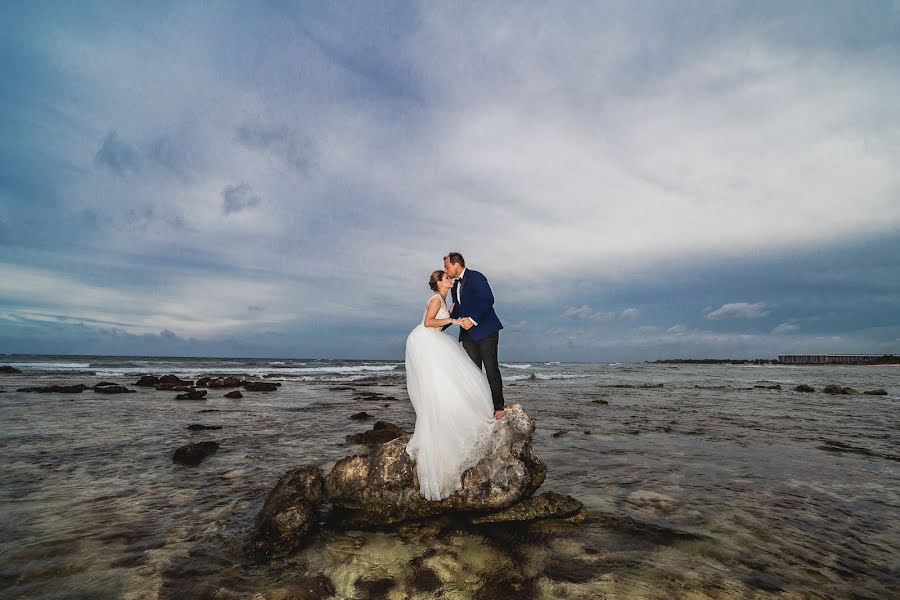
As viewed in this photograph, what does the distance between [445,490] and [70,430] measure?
1259 cm

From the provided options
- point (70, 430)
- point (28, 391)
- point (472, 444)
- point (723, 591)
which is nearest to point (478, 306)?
point (472, 444)

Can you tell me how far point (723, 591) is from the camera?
4.15 metres

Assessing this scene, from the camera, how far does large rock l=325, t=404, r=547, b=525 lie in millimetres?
6012

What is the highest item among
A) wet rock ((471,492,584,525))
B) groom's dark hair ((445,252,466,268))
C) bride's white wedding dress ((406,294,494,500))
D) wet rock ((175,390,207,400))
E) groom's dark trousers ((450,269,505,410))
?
groom's dark hair ((445,252,466,268))

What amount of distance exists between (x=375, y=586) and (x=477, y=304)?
443 centimetres

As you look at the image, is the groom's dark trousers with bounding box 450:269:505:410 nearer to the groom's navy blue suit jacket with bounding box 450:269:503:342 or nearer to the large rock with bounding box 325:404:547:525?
the groom's navy blue suit jacket with bounding box 450:269:503:342

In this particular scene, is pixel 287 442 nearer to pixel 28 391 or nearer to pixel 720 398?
A: pixel 28 391

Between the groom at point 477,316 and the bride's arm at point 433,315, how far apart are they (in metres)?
0.72

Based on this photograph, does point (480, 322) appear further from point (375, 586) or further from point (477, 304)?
point (375, 586)

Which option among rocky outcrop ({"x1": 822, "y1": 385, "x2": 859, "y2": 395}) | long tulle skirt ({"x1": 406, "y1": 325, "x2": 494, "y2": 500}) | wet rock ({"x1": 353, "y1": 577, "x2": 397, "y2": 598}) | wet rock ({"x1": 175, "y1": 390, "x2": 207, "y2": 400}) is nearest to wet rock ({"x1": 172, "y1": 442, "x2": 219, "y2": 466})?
long tulle skirt ({"x1": 406, "y1": 325, "x2": 494, "y2": 500})

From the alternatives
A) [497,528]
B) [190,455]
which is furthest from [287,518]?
[190,455]

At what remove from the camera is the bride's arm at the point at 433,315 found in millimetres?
6664

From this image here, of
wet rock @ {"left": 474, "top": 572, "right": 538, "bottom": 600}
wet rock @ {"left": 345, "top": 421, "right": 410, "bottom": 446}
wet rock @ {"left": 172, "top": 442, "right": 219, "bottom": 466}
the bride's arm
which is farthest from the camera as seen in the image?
wet rock @ {"left": 345, "top": 421, "right": 410, "bottom": 446}

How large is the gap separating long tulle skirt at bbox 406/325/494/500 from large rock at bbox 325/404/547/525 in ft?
0.49
